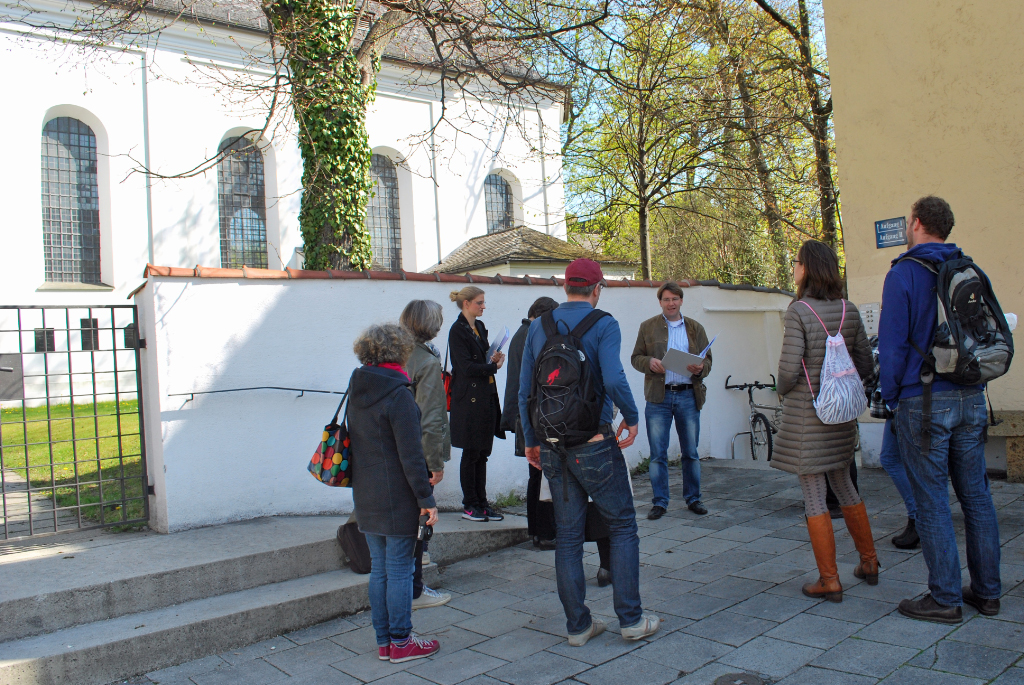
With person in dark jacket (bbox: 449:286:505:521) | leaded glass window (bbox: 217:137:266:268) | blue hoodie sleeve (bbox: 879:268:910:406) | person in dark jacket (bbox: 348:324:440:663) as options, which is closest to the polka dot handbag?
person in dark jacket (bbox: 348:324:440:663)

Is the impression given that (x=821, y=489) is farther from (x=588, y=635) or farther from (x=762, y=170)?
(x=762, y=170)

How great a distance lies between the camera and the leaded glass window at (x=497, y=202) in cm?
2250

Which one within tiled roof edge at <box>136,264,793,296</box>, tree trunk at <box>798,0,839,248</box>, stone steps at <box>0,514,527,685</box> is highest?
tree trunk at <box>798,0,839,248</box>

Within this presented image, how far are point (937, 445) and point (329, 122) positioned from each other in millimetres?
6806

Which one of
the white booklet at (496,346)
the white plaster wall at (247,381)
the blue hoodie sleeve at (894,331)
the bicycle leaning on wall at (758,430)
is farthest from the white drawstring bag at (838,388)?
the bicycle leaning on wall at (758,430)

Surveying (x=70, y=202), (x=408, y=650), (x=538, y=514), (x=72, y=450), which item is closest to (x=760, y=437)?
(x=538, y=514)

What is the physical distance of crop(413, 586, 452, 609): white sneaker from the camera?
4.37m

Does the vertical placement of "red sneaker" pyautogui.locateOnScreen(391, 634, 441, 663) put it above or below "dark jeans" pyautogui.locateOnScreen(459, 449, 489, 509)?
below

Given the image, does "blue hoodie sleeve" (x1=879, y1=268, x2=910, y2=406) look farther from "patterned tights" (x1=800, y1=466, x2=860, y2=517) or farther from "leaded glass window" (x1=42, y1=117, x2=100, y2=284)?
"leaded glass window" (x1=42, y1=117, x2=100, y2=284)

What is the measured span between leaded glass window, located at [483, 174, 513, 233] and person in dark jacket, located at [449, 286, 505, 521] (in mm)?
17138

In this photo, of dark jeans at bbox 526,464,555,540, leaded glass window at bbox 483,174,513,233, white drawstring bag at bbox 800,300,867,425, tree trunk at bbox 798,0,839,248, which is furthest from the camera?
leaded glass window at bbox 483,174,513,233

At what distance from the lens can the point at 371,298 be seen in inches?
234

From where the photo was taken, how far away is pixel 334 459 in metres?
3.50

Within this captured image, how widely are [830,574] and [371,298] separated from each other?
3855mm
